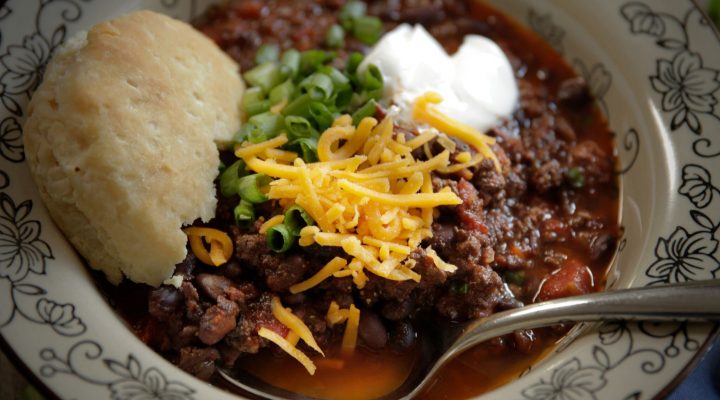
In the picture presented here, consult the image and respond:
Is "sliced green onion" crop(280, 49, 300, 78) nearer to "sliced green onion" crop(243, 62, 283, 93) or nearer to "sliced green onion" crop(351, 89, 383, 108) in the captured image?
"sliced green onion" crop(243, 62, 283, 93)

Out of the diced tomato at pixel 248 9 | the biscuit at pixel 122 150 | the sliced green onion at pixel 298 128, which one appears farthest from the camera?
the diced tomato at pixel 248 9

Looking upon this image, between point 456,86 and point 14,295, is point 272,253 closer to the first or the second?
point 14,295

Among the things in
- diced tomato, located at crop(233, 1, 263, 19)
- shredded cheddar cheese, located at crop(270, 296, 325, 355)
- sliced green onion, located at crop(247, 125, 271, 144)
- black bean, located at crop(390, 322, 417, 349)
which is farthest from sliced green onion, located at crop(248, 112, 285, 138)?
diced tomato, located at crop(233, 1, 263, 19)

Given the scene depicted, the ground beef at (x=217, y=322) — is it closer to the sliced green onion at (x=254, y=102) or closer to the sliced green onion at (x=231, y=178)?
the sliced green onion at (x=231, y=178)

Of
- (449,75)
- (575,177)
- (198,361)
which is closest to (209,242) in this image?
(198,361)

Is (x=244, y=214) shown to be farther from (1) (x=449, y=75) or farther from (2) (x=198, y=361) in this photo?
(1) (x=449, y=75)

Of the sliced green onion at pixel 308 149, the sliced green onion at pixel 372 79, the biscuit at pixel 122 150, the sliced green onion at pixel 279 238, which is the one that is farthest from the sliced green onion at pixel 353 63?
the sliced green onion at pixel 279 238

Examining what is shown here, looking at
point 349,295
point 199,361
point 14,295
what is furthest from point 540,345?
point 14,295
